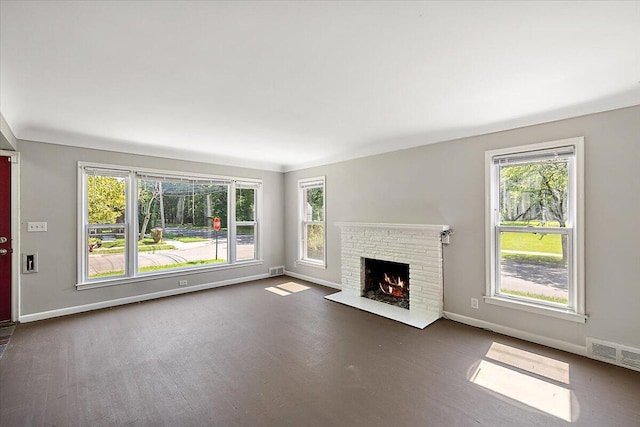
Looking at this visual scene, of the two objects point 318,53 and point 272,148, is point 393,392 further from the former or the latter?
A: point 272,148

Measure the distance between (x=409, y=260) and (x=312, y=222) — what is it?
7.67ft

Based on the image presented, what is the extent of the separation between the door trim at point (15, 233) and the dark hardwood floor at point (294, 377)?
375 millimetres

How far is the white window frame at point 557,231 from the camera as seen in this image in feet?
9.20

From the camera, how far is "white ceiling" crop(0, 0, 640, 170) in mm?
1542

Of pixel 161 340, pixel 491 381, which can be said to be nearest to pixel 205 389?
pixel 161 340

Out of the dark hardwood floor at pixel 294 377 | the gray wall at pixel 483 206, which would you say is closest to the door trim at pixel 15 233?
the dark hardwood floor at pixel 294 377

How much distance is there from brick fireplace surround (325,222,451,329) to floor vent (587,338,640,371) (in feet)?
4.81

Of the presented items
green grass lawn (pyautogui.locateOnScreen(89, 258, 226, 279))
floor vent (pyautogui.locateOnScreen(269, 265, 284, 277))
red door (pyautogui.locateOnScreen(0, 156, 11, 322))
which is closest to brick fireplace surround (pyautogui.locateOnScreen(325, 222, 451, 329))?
floor vent (pyautogui.locateOnScreen(269, 265, 284, 277))

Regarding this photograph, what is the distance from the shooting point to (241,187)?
577cm

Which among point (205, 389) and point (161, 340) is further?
point (161, 340)

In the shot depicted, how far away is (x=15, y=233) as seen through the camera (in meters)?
3.59

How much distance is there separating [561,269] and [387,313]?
2.03 metres

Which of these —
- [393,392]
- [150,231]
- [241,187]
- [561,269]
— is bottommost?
[393,392]

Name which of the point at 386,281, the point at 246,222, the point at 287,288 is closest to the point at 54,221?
the point at 246,222
